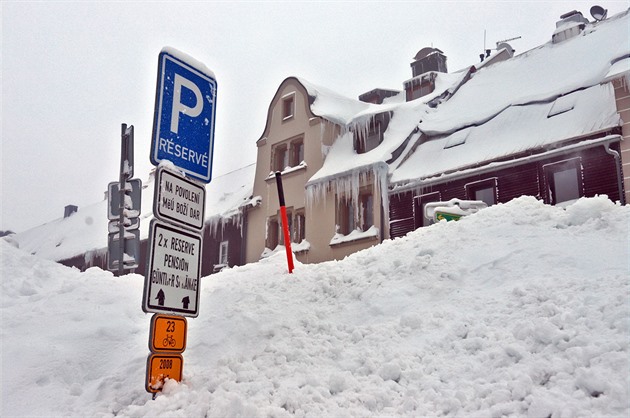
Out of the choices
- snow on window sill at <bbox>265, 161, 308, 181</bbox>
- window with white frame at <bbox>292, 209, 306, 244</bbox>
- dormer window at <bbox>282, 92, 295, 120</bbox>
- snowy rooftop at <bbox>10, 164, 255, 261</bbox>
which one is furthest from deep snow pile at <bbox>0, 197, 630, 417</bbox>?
snowy rooftop at <bbox>10, 164, 255, 261</bbox>

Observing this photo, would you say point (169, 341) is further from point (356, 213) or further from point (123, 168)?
point (356, 213)

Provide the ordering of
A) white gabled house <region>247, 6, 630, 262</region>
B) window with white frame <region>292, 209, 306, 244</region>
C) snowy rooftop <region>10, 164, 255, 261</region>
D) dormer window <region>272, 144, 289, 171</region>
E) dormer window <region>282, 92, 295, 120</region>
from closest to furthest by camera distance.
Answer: white gabled house <region>247, 6, 630, 262</region>
window with white frame <region>292, 209, 306, 244</region>
dormer window <region>272, 144, 289, 171</region>
dormer window <region>282, 92, 295, 120</region>
snowy rooftop <region>10, 164, 255, 261</region>

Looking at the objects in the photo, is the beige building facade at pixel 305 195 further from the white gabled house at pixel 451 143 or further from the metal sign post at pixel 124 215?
the metal sign post at pixel 124 215

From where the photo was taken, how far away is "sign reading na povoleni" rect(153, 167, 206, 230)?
4.64 meters

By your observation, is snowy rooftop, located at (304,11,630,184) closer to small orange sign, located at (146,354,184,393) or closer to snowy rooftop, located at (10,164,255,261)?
snowy rooftop, located at (10,164,255,261)

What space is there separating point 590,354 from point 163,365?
3.25m

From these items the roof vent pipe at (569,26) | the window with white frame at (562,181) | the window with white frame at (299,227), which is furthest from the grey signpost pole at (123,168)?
the roof vent pipe at (569,26)

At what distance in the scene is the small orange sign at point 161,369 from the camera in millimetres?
4375

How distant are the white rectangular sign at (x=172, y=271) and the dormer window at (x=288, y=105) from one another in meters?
17.9

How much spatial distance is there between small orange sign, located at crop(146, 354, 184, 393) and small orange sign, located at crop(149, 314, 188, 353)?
55mm

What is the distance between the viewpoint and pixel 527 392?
3.86 metres

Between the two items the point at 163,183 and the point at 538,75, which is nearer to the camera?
the point at 163,183

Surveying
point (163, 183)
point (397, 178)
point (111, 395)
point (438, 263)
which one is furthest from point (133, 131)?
point (397, 178)

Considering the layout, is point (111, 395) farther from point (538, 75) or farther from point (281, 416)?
point (538, 75)
